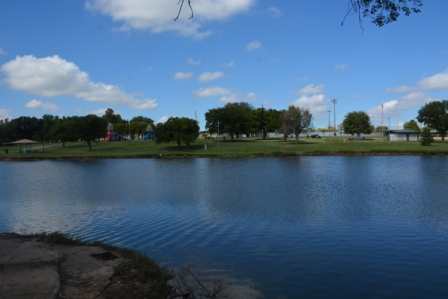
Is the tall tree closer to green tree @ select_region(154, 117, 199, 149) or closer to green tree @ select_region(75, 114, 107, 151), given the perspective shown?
green tree @ select_region(154, 117, 199, 149)

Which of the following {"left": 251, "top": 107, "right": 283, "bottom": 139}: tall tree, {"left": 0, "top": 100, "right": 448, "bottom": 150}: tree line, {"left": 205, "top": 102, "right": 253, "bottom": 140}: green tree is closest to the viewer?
{"left": 0, "top": 100, "right": 448, "bottom": 150}: tree line

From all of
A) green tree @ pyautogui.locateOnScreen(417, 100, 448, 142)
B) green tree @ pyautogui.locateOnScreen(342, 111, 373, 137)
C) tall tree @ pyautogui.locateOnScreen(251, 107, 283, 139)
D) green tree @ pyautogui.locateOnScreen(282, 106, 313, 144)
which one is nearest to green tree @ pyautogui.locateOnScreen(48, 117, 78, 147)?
green tree @ pyautogui.locateOnScreen(282, 106, 313, 144)

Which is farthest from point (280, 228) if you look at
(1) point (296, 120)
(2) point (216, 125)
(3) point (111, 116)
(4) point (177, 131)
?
(3) point (111, 116)

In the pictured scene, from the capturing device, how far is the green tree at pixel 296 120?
3489 inches

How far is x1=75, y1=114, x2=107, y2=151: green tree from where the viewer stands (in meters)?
78.3

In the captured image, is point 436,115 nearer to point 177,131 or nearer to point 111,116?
point 177,131

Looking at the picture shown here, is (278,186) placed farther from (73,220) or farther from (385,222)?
(73,220)

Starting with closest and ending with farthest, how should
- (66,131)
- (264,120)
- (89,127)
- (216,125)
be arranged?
(89,127), (66,131), (216,125), (264,120)

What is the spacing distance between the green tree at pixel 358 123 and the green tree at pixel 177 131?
179 ft

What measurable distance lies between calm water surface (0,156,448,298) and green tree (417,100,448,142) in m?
70.1

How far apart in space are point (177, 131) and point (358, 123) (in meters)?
61.1

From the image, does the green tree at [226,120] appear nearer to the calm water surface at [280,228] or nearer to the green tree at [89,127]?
the green tree at [89,127]

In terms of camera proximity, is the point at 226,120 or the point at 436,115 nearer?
the point at 436,115

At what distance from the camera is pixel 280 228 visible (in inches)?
565
